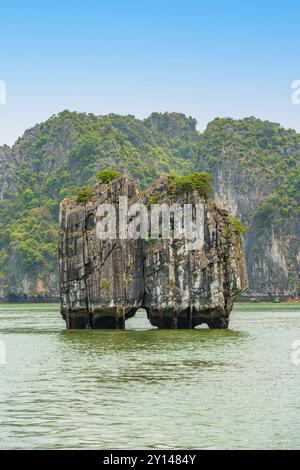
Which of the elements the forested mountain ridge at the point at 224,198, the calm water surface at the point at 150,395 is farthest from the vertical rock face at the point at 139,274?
the forested mountain ridge at the point at 224,198

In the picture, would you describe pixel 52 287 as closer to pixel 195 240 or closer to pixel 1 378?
pixel 195 240

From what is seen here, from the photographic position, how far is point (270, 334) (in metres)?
52.5

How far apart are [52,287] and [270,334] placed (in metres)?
112

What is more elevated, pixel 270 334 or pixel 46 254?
pixel 46 254

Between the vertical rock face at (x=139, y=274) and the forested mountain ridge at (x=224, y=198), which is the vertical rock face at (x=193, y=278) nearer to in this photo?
the vertical rock face at (x=139, y=274)

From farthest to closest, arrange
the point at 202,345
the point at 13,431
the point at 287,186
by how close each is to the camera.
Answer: the point at 287,186 < the point at 202,345 < the point at 13,431

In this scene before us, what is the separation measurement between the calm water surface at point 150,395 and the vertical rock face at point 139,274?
8.77m

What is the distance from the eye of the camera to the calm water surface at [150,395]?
21.0m

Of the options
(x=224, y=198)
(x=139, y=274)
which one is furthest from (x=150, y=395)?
(x=224, y=198)

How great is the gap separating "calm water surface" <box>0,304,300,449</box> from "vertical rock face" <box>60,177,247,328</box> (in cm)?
877

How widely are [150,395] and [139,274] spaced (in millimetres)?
29770

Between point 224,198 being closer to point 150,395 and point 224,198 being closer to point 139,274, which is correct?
point 139,274

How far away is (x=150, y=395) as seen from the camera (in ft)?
87.9
